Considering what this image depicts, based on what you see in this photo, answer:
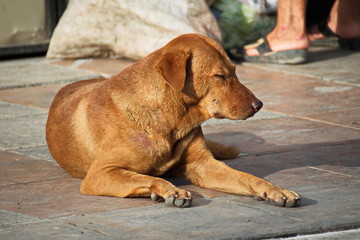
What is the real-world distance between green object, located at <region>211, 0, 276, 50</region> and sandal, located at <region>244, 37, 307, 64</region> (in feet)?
0.67

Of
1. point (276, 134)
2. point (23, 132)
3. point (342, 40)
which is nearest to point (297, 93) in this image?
point (276, 134)

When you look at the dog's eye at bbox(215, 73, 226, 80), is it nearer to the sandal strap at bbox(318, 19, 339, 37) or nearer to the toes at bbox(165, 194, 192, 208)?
the toes at bbox(165, 194, 192, 208)

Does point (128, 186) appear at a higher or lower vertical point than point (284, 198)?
lower

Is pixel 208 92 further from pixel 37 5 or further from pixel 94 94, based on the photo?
pixel 37 5

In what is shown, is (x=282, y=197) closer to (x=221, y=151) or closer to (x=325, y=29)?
(x=221, y=151)

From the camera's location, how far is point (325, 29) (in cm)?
1002

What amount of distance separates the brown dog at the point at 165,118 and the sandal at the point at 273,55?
411 centimetres

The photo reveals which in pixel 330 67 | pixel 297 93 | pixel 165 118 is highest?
pixel 165 118

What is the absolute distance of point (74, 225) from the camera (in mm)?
4227

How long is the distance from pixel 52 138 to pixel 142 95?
2.72ft

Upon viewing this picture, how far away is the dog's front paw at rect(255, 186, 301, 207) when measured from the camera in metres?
4.54

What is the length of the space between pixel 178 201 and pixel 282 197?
569 millimetres

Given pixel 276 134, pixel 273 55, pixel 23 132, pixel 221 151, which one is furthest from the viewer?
pixel 273 55

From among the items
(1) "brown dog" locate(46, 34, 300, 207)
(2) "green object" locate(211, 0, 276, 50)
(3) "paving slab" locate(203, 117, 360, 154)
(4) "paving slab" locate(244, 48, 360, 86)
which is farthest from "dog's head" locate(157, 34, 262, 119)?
(2) "green object" locate(211, 0, 276, 50)
